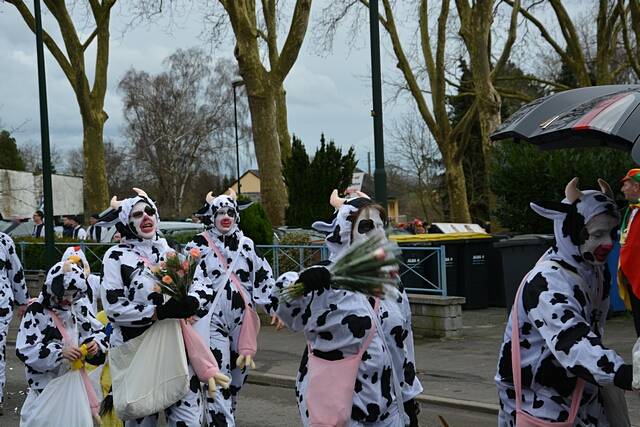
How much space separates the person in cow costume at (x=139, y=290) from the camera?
6211mm

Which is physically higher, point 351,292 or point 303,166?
point 303,166

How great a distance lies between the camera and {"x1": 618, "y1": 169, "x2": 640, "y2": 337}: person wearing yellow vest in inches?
163

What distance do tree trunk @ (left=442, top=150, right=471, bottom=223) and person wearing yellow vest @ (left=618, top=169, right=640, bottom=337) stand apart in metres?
23.4

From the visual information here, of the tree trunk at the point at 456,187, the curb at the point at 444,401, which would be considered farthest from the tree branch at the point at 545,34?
the curb at the point at 444,401

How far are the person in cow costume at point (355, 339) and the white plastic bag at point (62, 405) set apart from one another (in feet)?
8.64

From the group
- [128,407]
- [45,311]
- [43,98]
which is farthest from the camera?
[43,98]

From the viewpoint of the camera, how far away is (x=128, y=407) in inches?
240

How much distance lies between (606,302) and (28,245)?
20.1 meters

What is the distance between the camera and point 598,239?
Answer: 4.30m

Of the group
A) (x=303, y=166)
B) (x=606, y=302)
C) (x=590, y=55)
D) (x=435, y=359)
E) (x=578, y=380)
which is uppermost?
(x=590, y=55)

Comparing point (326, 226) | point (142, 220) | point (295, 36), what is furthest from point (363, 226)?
point (295, 36)

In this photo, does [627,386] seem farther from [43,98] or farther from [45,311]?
[43,98]

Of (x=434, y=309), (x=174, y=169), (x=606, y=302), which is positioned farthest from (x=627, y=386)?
(x=174, y=169)

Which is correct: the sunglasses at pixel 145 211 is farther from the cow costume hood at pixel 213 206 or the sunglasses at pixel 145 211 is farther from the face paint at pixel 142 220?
the cow costume hood at pixel 213 206
